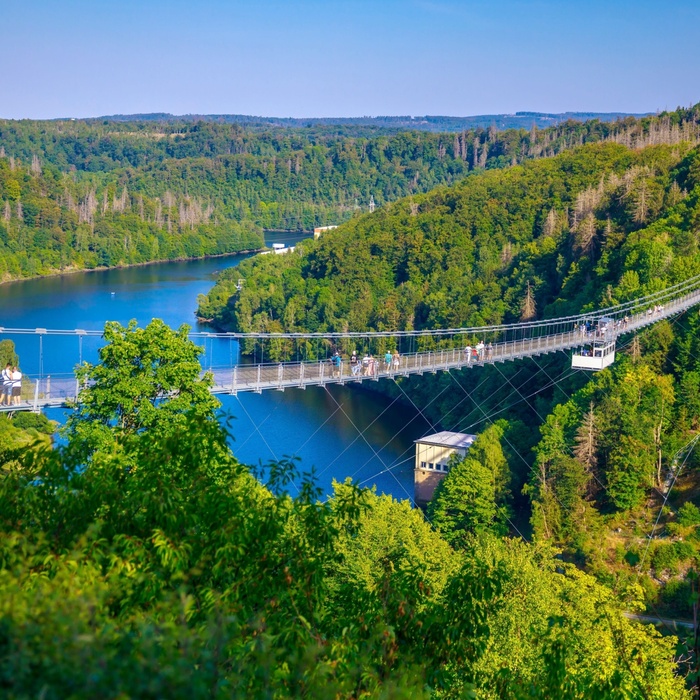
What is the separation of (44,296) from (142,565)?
39181mm

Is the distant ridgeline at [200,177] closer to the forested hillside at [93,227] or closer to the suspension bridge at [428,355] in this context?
the forested hillside at [93,227]

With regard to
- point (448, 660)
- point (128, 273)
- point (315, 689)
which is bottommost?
point (128, 273)

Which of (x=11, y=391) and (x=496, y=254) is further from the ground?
(x=11, y=391)

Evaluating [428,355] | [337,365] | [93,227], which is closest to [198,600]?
[337,365]

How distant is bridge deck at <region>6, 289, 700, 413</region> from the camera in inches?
485

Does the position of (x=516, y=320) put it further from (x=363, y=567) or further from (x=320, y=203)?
(x=320, y=203)

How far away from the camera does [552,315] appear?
1029 inches

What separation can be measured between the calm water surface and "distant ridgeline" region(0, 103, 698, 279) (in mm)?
→ 9964

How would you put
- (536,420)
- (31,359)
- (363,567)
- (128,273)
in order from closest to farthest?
1. (363,567)
2. (536,420)
3. (31,359)
4. (128,273)

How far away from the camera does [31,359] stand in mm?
27562

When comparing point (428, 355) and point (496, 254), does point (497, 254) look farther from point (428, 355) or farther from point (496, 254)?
point (428, 355)

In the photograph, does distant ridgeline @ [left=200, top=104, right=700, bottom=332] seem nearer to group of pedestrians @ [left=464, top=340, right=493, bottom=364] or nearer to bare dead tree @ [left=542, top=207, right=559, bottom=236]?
bare dead tree @ [left=542, top=207, right=559, bottom=236]

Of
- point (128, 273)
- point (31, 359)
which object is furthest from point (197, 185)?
point (31, 359)

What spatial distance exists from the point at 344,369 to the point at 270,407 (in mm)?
10199
